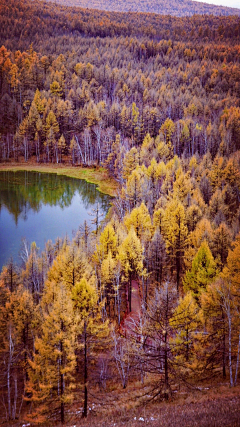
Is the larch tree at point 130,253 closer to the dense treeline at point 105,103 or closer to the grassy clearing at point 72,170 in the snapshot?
the grassy clearing at point 72,170

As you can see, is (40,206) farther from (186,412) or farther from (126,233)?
(186,412)

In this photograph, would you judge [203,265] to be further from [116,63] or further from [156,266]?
[116,63]

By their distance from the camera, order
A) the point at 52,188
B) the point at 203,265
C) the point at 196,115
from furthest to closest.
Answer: the point at 196,115, the point at 52,188, the point at 203,265

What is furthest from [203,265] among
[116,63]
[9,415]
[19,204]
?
[116,63]

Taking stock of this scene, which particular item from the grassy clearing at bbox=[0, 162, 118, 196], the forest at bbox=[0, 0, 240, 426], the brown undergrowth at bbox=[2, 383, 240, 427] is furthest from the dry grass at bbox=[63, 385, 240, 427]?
the grassy clearing at bbox=[0, 162, 118, 196]

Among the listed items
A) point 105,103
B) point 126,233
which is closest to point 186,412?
point 126,233

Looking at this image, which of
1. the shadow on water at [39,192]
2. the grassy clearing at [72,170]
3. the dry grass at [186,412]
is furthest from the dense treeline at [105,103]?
the dry grass at [186,412]

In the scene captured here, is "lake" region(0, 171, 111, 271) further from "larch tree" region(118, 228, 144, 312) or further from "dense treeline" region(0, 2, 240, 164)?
"dense treeline" region(0, 2, 240, 164)
